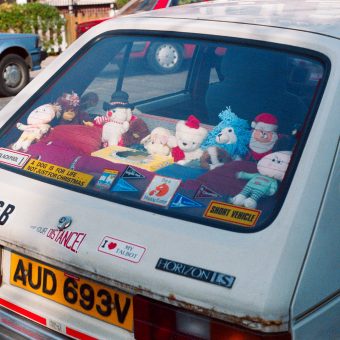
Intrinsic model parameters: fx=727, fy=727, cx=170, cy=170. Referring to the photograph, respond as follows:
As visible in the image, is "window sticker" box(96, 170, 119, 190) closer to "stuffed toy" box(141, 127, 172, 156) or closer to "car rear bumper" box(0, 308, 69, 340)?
"stuffed toy" box(141, 127, 172, 156)

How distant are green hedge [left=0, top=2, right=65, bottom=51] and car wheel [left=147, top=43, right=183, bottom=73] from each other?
16.0 m

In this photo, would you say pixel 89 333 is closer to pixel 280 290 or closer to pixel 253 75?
pixel 280 290

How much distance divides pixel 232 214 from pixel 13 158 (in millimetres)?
1063

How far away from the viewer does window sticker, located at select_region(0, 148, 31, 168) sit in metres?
2.94

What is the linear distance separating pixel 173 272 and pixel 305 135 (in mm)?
624

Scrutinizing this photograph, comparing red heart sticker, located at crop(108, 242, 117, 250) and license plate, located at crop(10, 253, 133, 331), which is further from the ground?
red heart sticker, located at crop(108, 242, 117, 250)

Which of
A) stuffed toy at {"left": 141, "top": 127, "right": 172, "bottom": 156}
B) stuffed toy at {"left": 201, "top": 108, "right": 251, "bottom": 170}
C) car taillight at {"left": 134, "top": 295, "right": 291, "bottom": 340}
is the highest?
stuffed toy at {"left": 201, "top": 108, "right": 251, "bottom": 170}

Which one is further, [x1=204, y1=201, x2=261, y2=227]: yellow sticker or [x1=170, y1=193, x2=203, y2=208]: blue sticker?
[x1=170, y1=193, x2=203, y2=208]: blue sticker

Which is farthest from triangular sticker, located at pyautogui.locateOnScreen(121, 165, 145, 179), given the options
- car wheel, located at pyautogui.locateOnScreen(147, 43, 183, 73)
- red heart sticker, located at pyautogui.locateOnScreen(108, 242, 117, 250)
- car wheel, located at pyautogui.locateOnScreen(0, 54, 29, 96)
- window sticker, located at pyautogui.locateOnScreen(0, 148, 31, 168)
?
car wheel, located at pyautogui.locateOnScreen(0, 54, 29, 96)

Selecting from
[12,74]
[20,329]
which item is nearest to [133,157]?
[20,329]

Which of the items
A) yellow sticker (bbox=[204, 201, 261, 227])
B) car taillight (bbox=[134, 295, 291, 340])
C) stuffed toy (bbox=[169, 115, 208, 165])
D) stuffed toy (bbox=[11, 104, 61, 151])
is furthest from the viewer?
stuffed toy (bbox=[11, 104, 61, 151])

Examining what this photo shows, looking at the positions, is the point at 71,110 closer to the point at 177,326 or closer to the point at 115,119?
the point at 115,119

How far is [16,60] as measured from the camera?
40.6ft

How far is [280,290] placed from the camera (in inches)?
81.7
